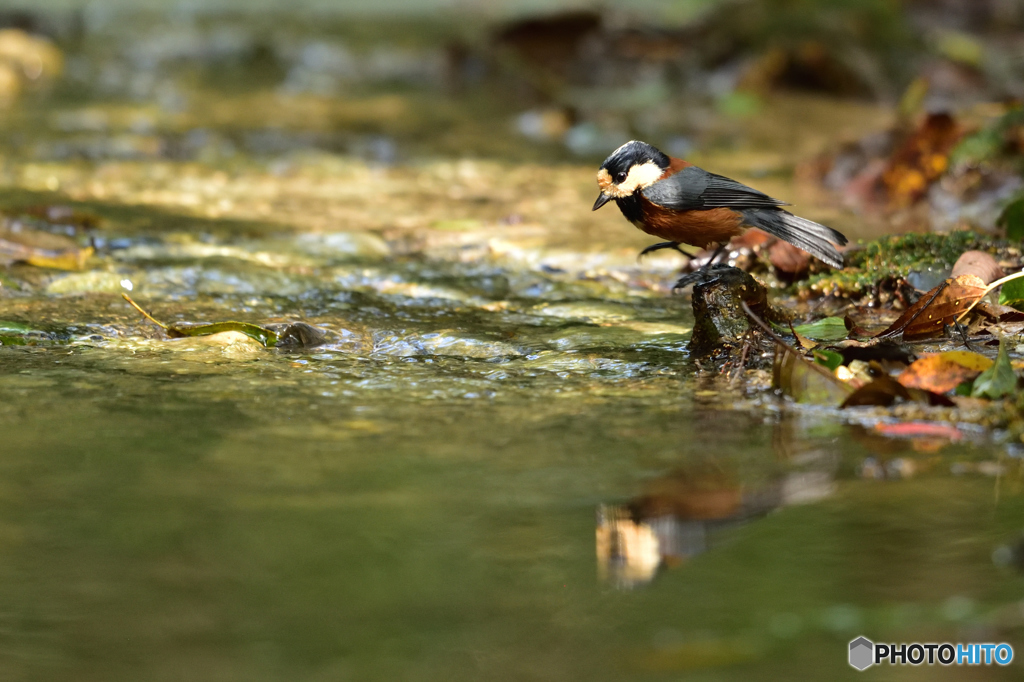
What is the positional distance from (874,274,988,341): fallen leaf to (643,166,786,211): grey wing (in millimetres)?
612

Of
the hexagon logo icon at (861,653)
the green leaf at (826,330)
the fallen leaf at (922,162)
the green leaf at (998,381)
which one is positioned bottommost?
the hexagon logo icon at (861,653)

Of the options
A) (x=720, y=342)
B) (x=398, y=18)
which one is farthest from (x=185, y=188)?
(x=398, y=18)

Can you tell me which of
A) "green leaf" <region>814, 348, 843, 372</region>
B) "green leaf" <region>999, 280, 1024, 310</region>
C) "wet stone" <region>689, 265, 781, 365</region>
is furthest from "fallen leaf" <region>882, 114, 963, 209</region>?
"green leaf" <region>814, 348, 843, 372</region>

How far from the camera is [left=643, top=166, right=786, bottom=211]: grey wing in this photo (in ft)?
11.5

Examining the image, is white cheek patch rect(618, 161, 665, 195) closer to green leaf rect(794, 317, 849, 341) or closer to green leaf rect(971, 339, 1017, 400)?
green leaf rect(794, 317, 849, 341)

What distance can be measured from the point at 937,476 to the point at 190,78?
953cm

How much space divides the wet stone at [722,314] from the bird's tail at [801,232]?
12.3 inches

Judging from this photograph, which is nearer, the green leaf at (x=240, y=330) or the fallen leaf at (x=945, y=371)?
the fallen leaf at (x=945, y=371)

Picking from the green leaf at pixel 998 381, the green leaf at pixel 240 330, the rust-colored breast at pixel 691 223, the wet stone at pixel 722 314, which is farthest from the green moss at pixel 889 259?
the green leaf at pixel 240 330

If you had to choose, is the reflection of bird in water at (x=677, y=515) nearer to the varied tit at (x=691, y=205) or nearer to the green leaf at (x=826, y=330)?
the green leaf at (x=826, y=330)

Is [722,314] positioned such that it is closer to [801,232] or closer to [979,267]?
[801,232]

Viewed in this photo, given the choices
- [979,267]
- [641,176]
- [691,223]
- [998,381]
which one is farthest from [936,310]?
[641,176]

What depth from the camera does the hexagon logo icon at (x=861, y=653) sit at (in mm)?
1573

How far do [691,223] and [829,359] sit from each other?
91 cm
